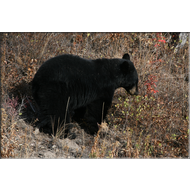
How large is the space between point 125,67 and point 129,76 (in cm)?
25

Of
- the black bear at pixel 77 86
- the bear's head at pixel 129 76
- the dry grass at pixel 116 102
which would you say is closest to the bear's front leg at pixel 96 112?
the black bear at pixel 77 86

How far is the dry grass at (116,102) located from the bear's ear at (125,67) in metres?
0.73

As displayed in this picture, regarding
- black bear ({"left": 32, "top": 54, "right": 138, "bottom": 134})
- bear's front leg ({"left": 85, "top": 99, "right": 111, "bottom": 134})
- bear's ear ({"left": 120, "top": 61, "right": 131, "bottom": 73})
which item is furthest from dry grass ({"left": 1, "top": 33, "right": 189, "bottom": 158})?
bear's ear ({"left": 120, "top": 61, "right": 131, "bottom": 73})

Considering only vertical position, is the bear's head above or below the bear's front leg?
above

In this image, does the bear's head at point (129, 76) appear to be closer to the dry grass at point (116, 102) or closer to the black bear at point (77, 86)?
the black bear at point (77, 86)

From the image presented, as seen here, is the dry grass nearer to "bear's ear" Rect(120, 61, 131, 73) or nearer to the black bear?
the black bear

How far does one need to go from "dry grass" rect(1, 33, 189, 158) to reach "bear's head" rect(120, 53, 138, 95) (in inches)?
10.2

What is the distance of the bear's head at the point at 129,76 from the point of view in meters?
4.69

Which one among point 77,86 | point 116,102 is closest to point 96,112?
point 77,86

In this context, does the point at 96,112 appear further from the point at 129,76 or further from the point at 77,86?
the point at 129,76

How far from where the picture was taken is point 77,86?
13.0 ft

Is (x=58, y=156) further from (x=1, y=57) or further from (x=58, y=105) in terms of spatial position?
(x=1, y=57)

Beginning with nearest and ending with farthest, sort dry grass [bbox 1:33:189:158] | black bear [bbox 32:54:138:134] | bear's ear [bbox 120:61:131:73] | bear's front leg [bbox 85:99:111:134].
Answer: black bear [bbox 32:54:138:134], dry grass [bbox 1:33:189:158], bear's front leg [bbox 85:99:111:134], bear's ear [bbox 120:61:131:73]

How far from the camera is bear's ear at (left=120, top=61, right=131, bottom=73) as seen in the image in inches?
182
